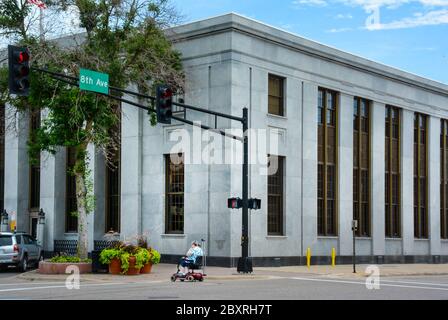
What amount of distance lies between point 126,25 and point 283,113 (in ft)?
35.2

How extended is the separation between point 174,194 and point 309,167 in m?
7.49

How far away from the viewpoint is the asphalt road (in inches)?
822

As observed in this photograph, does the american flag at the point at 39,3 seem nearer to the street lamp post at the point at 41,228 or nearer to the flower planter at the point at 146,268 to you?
the flower planter at the point at 146,268


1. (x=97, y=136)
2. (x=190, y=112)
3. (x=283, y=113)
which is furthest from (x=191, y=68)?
(x=97, y=136)

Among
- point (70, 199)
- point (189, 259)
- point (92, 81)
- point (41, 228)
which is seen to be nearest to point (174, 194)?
point (70, 199)

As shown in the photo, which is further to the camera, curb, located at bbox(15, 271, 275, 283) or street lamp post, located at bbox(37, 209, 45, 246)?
street lamp post, located at bbox(37, 209, 45, 246)

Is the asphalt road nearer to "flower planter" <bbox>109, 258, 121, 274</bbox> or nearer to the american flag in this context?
"flower planter" <bbox>109, 258, 121, 274</bbox>

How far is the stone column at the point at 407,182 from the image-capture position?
47.2 meters

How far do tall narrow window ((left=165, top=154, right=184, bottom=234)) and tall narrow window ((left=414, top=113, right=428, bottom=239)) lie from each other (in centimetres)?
1828

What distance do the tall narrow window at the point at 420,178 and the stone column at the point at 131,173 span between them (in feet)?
64.0

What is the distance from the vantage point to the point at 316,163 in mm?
40781

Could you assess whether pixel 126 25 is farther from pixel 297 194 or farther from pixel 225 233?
pixel 297 194

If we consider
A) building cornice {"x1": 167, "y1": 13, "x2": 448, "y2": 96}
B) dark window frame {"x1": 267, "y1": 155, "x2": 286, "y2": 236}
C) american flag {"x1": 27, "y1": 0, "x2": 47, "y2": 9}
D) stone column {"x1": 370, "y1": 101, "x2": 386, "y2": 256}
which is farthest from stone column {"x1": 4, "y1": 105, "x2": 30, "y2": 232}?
stone column {"x1": 370, "y1": 101, "x2": 386, "y2": 256}

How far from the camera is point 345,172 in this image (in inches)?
1684
